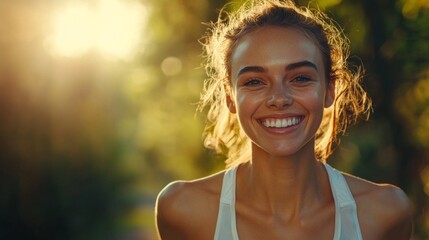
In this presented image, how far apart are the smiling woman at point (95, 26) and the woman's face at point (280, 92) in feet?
17.4

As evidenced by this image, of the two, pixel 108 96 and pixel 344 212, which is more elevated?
pixel 108 96

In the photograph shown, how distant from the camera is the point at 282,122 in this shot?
280 cm

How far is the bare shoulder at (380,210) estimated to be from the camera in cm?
306

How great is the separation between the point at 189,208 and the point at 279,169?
0.39m

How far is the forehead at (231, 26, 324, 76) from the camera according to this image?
2.86 m

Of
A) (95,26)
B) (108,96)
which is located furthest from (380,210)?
(108,96)

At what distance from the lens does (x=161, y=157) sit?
30.4m

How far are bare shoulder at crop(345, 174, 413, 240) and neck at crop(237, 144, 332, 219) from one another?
127 mm

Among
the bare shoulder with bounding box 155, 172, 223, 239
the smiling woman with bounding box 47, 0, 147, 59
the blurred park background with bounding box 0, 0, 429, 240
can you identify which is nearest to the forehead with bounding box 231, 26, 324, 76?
the bare shoulder with bounding box 155, 172, 223, 239

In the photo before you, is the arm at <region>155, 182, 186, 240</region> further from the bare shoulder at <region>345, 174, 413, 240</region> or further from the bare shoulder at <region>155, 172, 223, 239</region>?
the bare shoulder at <region>345, 174, 413, 240</region>

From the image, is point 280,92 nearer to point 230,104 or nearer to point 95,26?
point 230,104

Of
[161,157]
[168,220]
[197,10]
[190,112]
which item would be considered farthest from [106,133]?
[161,157]

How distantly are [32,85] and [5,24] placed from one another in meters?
0.69

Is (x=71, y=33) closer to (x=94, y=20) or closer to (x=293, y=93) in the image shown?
(x=94, y=20)
